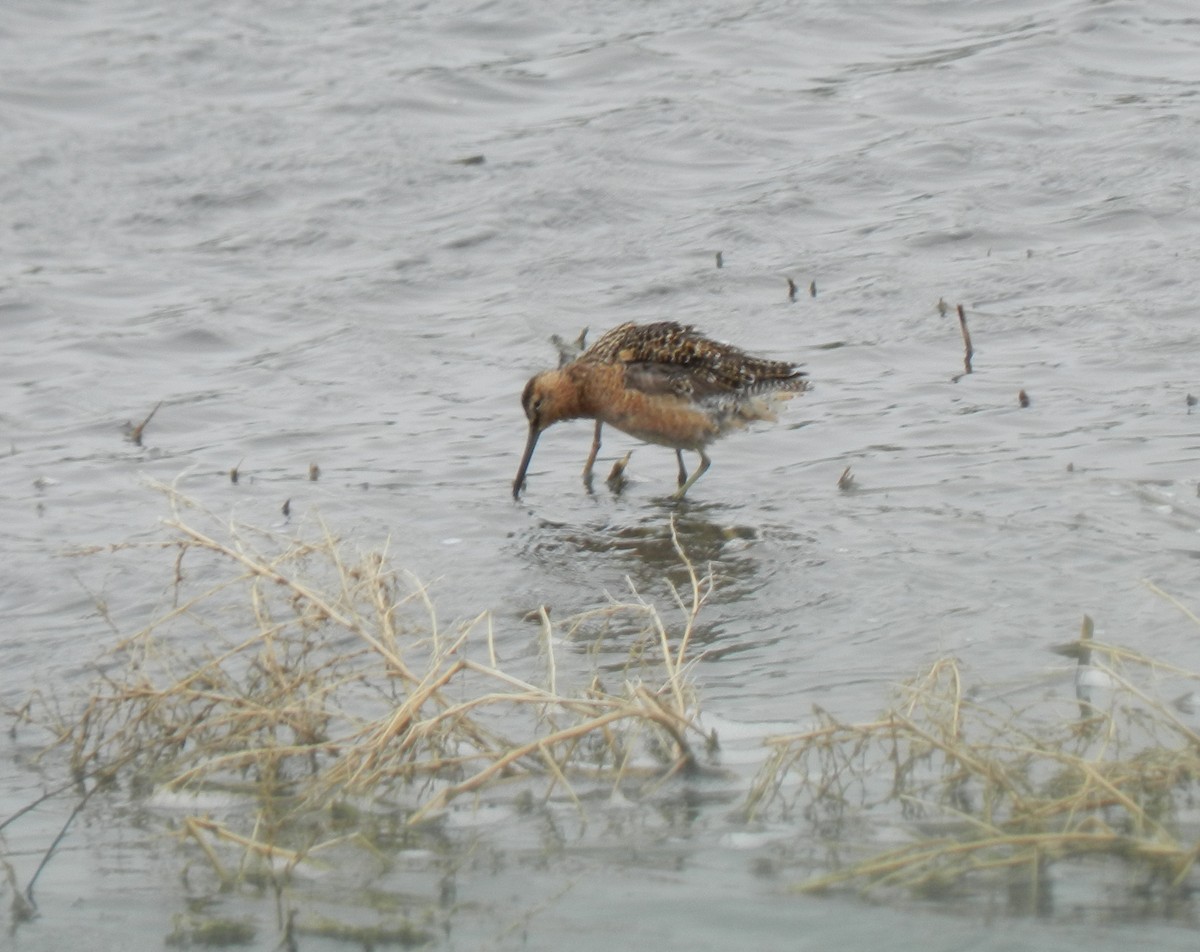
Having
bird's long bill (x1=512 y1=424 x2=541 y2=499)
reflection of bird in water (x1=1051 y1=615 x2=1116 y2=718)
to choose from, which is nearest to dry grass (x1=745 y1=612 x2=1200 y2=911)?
reflection of bird in water (x1=1051 y1=615 x2=1116 y2=718)

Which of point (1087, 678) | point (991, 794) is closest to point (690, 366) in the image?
point (1087, 678)

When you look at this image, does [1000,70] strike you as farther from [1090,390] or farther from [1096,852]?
[1096,852]

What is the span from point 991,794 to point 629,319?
5.24 m

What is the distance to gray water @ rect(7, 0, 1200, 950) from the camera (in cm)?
495

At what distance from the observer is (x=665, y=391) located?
7066 millimetres

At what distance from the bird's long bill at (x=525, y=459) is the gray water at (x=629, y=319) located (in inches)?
3.2

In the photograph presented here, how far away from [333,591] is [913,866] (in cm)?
255

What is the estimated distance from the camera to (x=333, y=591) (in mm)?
5625

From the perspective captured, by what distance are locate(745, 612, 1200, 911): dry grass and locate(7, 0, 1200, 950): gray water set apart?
130 mm

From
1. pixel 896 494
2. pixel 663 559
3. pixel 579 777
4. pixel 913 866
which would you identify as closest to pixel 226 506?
pixel 663 559

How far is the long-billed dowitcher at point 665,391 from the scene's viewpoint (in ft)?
23.0

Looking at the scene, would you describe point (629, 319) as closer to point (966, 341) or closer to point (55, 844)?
point (966, 341)

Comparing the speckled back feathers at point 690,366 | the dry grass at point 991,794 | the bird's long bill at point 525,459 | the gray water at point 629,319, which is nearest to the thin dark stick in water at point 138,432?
the gray water at point 629,319

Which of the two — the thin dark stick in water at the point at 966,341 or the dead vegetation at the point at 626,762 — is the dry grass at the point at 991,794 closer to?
the dead vegetation at the point at 626,762
